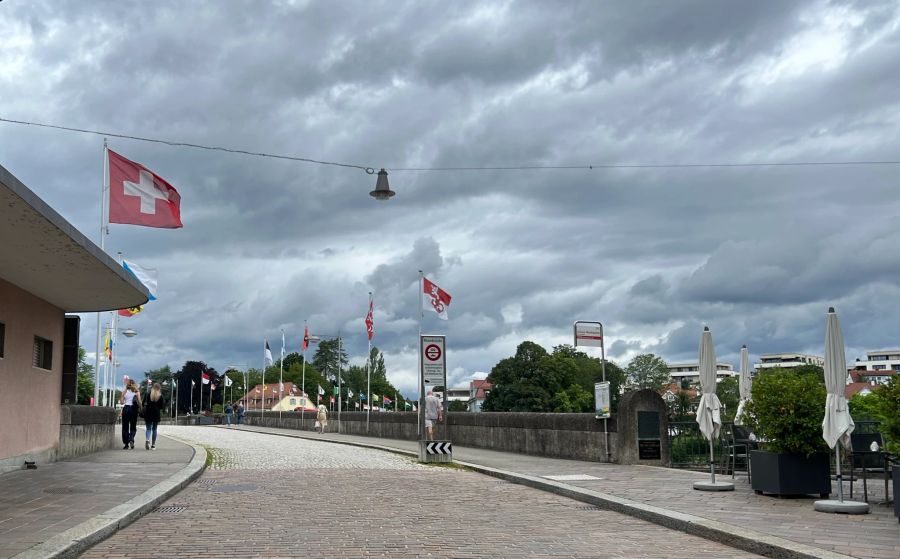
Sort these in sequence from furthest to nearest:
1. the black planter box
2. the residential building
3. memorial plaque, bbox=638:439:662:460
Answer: memorial plaque, bbox=638:439:662:460 < the black planter box < the residential building

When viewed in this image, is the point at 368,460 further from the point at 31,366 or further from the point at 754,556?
the point at 754,556

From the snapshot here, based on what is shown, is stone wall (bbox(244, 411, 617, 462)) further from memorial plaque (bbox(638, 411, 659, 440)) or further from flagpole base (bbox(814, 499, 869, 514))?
flagpole base (bbox(814, 499, 869, 514))

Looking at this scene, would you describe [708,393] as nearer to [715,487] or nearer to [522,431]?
[715,487]

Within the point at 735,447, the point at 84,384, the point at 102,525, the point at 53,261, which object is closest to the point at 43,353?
the point at 53,261

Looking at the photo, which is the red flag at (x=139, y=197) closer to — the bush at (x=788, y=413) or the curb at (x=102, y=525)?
the curb at (x=102, y=525)

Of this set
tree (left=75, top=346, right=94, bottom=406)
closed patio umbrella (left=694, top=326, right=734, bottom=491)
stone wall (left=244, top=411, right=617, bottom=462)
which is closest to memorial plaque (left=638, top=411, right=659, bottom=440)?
stone wall (left=244, top=411, right=617, bottom=462)

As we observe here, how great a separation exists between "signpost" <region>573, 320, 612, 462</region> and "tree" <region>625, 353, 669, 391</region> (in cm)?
11824

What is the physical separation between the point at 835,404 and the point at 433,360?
11.4m

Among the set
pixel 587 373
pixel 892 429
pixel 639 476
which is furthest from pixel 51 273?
pixel 587 373

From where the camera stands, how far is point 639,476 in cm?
1580

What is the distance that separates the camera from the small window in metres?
17.4

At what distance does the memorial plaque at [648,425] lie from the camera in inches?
733

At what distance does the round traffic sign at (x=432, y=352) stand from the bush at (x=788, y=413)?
31.1 feet

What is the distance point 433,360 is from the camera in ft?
68.4
